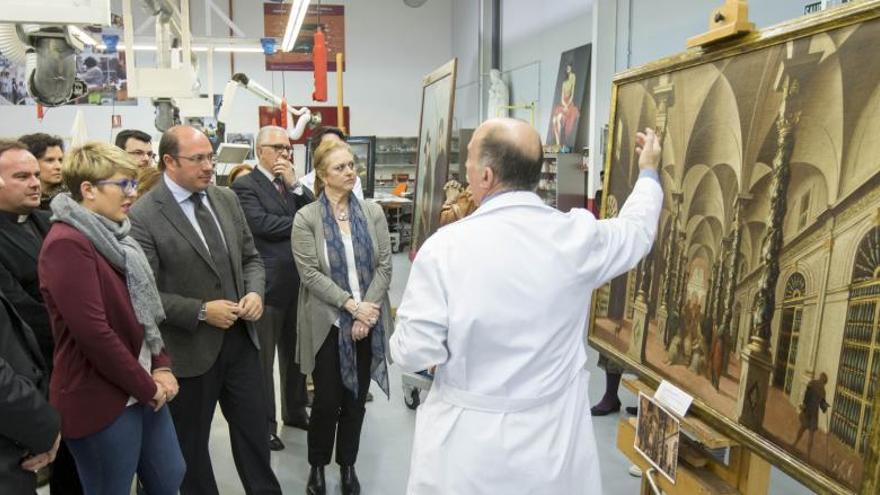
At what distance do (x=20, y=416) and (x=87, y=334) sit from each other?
0.32 meters

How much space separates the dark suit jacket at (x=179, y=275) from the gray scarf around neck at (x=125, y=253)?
17 cm

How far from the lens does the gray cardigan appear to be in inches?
103

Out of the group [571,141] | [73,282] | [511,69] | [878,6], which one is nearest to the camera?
[878,6]

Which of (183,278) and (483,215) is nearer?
(483,215)

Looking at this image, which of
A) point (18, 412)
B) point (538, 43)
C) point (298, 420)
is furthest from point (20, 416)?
point (538, 43)

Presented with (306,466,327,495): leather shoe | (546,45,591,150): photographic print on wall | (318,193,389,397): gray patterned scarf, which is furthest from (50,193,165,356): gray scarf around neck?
(546,45,591,150): photographic print on wall

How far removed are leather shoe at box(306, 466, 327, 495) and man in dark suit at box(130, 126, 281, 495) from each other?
0.37 metres

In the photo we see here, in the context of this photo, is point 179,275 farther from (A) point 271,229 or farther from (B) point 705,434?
(B) point 705,434

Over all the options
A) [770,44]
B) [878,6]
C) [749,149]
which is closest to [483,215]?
[749,149]

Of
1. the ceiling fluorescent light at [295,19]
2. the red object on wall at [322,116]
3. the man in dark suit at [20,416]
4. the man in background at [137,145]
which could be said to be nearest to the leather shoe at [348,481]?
the man in dark suit at [20,416]

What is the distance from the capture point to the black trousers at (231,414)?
7.47 ft

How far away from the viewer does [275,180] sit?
133 inches

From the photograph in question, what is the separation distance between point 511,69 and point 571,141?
2.96 meters

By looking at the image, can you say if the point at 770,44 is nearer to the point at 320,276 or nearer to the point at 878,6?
the point at 878,6
